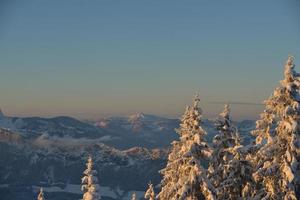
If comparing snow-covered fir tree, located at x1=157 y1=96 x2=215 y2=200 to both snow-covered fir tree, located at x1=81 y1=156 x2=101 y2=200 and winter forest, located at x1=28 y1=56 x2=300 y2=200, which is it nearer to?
winter forest, located at x1=28 y1=56 x2=300 y2=200

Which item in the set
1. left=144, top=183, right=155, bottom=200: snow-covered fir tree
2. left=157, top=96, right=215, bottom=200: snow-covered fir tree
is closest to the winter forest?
left=157, top=96, right=215, bottom=200: snow-covered fir tree

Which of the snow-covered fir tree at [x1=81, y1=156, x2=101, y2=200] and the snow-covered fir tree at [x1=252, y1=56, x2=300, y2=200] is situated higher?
the snow-covered fir tree at [x1=252, y1=56, x2=300, y2=200]

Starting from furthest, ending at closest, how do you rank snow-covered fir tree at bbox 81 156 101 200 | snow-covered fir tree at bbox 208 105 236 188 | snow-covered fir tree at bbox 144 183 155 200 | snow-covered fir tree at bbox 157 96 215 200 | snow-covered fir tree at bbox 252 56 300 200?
snow-covered fir tree at bbox 144 183 155 200, snow-covered fir tree at bbox 81 156 101 200, snow-covered fir tree at bbox 208 105 236 188, snow-covered fir tree at bbox 157 96 215 200, snow-covered fir tree at bbox 252 56 300 200

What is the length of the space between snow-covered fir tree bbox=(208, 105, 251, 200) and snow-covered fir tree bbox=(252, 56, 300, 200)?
2.40 m

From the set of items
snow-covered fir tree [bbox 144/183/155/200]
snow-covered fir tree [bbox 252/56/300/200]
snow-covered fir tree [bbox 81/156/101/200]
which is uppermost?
snow-covered fir tree [bbox 252/56/300/200]

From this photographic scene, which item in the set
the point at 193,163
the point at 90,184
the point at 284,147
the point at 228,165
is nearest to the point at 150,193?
the point at 90,184

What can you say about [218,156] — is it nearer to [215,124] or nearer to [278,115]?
[215,124]

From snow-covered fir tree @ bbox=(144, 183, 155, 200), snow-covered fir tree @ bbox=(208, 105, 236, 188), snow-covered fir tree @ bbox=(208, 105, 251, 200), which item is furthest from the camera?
snow-covered fir tree @ bbox=(144, 183, 155, 200)

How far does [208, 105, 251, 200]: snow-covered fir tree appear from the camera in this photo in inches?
1097

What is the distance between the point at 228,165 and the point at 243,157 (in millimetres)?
977

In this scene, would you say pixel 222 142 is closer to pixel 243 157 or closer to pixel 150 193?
pixel 243 157

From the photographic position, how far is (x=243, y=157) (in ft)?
92.5

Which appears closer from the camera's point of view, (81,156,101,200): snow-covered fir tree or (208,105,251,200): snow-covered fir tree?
(208,105,251,200): snow-covered fir tree

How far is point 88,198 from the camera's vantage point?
98.6ft
